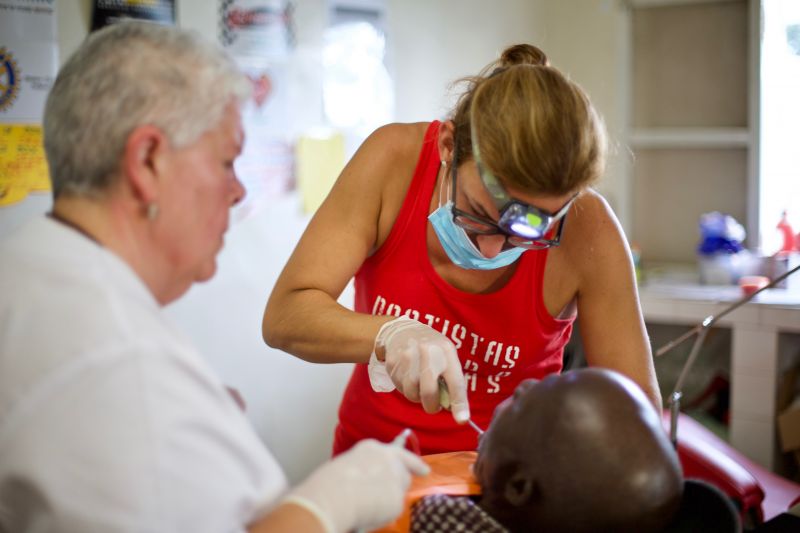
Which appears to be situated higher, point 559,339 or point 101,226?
point 101,226

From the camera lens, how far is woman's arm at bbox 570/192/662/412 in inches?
61.1

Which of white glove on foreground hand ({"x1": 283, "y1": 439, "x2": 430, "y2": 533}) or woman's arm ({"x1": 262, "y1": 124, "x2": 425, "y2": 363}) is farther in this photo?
woman's arm ({"x1": 262, "y1": 124, "x2": 425, "y2": 363})

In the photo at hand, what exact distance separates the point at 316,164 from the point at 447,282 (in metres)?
1.51

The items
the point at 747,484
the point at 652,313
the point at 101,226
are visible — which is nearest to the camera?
the point at 101,226

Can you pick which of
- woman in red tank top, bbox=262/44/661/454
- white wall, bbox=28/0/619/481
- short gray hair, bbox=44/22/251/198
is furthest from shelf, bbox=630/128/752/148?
short gray hair, bbox=44/22/251/198

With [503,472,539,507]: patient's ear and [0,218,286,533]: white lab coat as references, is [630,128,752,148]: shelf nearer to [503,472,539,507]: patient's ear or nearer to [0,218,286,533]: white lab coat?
[503,472,539,507]: patient's ear

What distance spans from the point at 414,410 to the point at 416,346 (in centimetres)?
33

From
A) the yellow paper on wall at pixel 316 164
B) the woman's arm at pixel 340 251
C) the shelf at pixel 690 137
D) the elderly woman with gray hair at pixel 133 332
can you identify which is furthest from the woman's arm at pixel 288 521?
the shelf at pixel 690 137

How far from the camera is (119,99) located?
0.89m

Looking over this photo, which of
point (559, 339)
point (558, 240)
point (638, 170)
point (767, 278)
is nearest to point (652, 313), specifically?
point (767, 278)

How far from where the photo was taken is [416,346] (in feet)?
4.32

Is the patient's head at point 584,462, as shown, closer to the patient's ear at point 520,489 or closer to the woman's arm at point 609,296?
the patient's ear at point 520,489

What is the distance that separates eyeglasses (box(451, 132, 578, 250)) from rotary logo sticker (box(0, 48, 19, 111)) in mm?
1240

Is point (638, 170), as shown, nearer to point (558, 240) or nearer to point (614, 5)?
point (614, 5)
